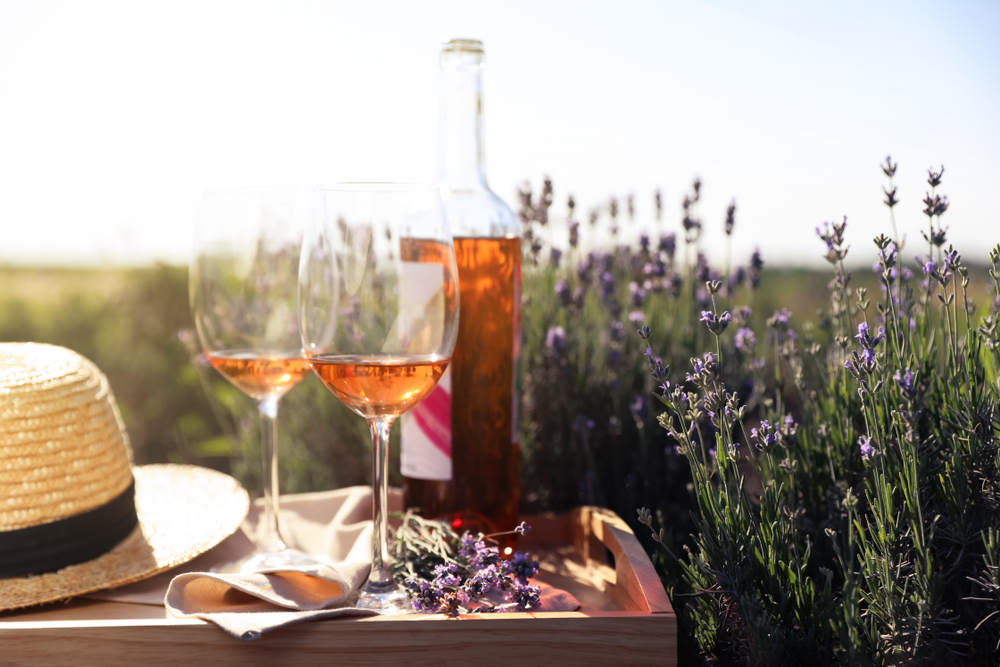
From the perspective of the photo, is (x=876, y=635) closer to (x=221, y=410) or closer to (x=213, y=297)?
(x=213, y=297)

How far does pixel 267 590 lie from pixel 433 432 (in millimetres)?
374

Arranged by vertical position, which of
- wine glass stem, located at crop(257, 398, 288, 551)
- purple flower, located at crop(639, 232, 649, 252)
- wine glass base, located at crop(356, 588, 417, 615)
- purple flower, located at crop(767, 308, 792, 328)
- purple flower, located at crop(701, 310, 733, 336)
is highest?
purple flower, located at crop(639, 232, 649, 252)

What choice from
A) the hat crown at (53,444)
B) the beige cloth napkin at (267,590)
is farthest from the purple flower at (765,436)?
the hat crown at (53,444)

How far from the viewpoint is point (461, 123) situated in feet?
4.36

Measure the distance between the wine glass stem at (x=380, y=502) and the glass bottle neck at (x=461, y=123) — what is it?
48 cm

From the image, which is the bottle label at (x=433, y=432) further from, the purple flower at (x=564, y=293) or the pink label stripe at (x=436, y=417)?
the purple flower at (x=564, y=293)

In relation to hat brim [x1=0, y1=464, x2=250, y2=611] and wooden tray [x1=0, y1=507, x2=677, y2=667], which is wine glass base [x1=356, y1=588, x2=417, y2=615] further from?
hat brim [x1=0, y1=464, x2=250, y2=611]

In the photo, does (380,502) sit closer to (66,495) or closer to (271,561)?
(271,561)

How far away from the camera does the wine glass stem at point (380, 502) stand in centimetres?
106

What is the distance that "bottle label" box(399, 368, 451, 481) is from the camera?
4.26 feet

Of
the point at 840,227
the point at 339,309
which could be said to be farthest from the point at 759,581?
the point at 339,309

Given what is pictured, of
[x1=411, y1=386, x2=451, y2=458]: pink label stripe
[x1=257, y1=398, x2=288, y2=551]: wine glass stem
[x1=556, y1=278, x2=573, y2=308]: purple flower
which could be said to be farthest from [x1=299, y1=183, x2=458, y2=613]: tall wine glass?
[x1=556, y1=278, x2=573, y2=308]: purple flower

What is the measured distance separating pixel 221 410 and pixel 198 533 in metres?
1.64

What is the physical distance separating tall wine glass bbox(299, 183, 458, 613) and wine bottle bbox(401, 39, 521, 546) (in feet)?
0.86
